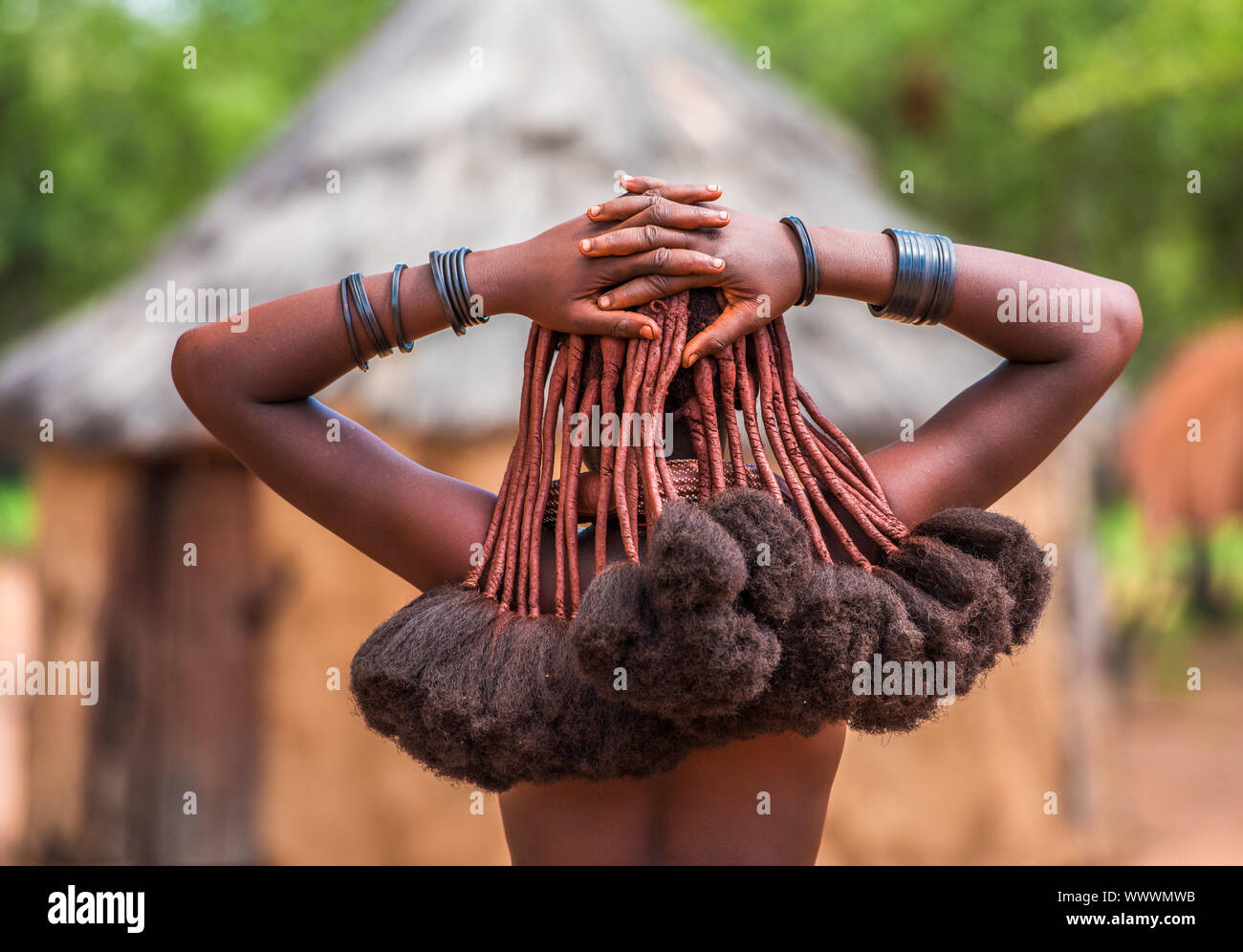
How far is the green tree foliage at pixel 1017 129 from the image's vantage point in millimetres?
7541

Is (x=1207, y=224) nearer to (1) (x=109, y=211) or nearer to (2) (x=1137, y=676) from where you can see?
(2) (x=1137, y=676)

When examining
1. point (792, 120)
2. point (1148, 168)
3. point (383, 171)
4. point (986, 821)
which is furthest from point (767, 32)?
point (986, 821)

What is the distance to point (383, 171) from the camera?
4.98 metres

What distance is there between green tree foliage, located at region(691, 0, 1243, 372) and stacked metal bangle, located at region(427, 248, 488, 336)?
6.12m

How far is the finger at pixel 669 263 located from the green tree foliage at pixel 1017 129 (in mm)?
6078

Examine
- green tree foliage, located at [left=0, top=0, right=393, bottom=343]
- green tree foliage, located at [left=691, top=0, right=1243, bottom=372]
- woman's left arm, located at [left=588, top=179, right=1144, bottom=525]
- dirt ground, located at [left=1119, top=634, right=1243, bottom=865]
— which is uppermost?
green tree foliage, located at [left=0, top=0, right=393, bottom=343]

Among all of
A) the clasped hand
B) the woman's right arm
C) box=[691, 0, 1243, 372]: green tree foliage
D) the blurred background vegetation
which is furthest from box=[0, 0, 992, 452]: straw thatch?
the clasped hand

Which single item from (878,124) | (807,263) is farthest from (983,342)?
(878,124)

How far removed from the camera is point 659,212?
1.36 m

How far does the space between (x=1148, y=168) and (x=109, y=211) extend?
331 inches

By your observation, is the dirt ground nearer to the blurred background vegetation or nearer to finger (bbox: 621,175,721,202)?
the blurred background vegetation

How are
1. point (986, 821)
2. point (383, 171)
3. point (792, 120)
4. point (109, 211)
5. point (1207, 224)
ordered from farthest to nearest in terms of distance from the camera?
point (109, 211) < point (1207, 224) < point (792, 120) < point (986, 821) < point (383, 171)

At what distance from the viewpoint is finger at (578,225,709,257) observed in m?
1.35

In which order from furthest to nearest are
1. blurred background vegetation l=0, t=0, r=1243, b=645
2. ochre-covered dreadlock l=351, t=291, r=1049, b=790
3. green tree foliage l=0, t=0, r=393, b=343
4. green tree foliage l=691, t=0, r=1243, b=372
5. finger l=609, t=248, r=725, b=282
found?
1. green tree foliage l=0, t=0, r=393, b=343
2. blurred background vegetation l=0, t=0, r=1243, b=645
3. green tree foliage l=691, t=0, r=1243, b=372
4. finger l=609, t=248, r=725, b=282
5. ochre-covered dreadlock l=351, t=291, r=1049, b=790
